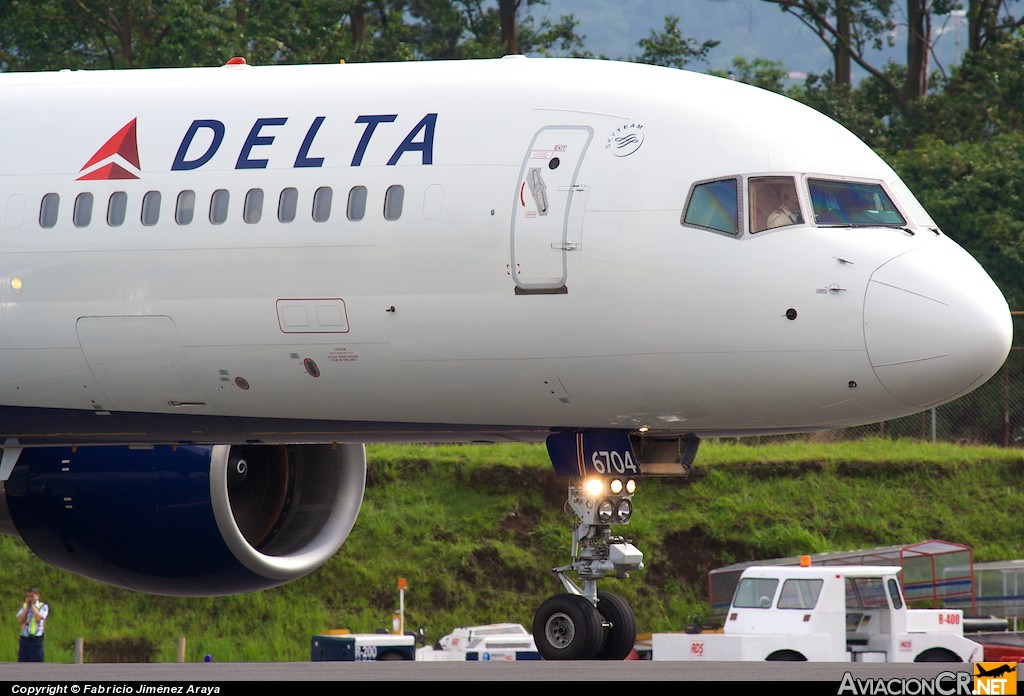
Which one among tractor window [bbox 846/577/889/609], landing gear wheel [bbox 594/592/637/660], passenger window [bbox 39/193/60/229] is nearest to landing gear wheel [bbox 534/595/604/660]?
landing gear wheel [bbox 594/592/637/660]

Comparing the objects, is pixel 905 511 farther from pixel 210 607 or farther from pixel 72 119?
pixel 72 119

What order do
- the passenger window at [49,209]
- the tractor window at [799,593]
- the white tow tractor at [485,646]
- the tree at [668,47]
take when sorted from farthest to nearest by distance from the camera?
the tree at [668,47] → the white tow tractor at [485,646] → the tractor window at [799,593] → the passenger window at [49,209]

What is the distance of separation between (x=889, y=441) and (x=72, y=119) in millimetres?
26780

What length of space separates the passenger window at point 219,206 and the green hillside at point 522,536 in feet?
62.9

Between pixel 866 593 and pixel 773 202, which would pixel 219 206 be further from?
pixel 866 593

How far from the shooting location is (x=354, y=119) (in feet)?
52.1

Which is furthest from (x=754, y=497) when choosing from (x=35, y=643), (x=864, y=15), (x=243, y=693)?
(x=243, y=693)

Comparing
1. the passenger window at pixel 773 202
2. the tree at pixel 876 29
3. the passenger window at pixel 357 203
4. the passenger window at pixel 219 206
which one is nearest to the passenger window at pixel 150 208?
the passenger window at pixel 219 206

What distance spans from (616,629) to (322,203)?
456 centimetres

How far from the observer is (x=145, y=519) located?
18391 millimetres

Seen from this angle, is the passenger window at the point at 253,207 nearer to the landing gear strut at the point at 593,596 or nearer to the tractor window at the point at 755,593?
the landing gear strut at the point at 593,596

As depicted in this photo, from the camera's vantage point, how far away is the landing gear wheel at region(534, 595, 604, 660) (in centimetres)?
1498

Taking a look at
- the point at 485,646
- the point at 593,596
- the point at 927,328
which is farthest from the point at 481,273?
the point at 485,646

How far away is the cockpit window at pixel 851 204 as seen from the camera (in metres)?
14.5
